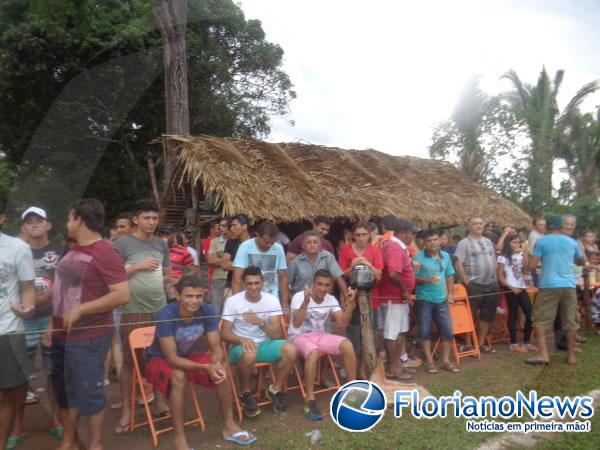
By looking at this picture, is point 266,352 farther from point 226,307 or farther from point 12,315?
point 12,315

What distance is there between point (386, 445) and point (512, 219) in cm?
1007

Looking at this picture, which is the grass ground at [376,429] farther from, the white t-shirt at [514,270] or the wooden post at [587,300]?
the wooden post at [587,300]

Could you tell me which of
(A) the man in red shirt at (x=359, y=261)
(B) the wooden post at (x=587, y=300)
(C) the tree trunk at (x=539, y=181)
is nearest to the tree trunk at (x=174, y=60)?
(A) the man in red shirt at (x=359, y=261)

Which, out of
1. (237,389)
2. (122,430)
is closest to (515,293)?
(237,389)

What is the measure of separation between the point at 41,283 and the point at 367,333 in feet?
9.70

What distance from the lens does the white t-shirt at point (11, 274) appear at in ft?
10.6

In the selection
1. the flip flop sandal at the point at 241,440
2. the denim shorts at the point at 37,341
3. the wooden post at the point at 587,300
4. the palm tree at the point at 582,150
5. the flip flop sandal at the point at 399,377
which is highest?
the palm tree at the point at 582,150

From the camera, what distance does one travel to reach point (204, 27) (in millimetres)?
16203

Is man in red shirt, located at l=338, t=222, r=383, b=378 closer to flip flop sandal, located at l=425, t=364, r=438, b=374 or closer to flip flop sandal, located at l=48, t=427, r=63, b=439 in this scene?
flip flop sandal, located at l=425, t=364, r=438, b=374

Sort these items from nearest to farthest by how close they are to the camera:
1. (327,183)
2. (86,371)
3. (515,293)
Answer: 1. (86,371)
2. (515,293)
3. (327,183)

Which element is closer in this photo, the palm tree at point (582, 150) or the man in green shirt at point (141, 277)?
the man in green shirt at point (141, 277)

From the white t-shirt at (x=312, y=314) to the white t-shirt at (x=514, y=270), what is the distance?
2.98 meters

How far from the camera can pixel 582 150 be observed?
2025cm

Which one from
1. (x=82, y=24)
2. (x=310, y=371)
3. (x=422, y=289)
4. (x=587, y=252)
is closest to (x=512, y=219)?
(x=587, y=252)
